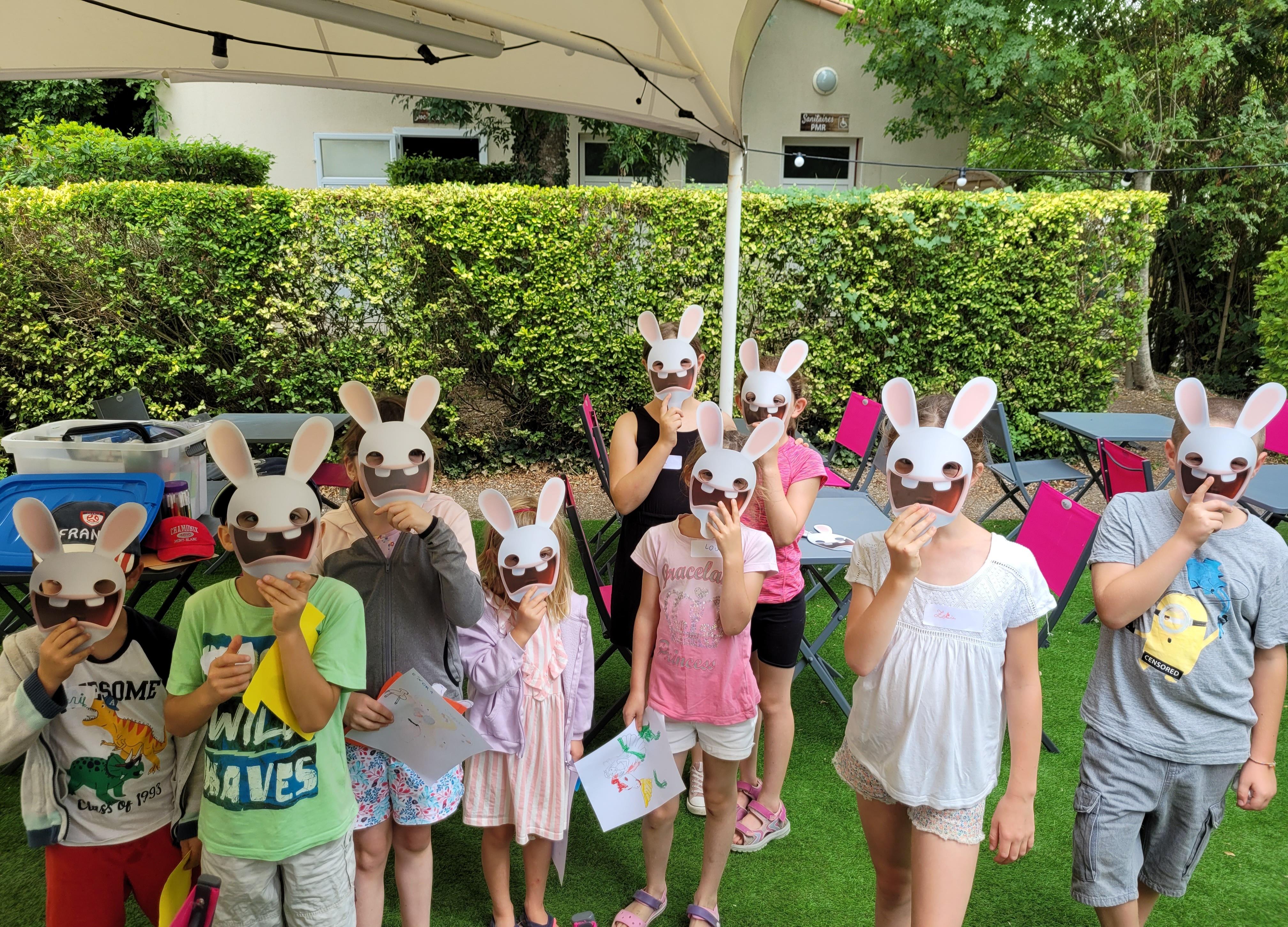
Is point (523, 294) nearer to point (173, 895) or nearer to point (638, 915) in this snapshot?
point (638, 915)

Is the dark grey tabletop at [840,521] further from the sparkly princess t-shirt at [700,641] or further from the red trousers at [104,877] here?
the red trousers at [104,877]

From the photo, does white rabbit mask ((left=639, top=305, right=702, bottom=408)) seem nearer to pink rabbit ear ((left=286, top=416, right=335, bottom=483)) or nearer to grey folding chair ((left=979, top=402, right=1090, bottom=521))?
pink rabbit ear ((left=286, top=416, right=335, bottom=483))

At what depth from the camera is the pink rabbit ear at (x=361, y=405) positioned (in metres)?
2.13

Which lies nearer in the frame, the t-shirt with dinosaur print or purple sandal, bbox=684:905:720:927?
the t-shirt with dinosaur print

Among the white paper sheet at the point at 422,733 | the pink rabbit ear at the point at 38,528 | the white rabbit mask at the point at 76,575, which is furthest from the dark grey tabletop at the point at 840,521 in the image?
the pink rabbit ear at the point at 38,528

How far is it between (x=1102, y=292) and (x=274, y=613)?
723 cm

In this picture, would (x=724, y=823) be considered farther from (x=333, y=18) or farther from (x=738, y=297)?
(x=738, y=297)

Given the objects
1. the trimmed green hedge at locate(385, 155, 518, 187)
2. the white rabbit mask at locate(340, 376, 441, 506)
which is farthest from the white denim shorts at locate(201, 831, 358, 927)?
the trimmed green hedge at locate(385, 155, 518, 187)

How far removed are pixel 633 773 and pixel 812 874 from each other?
94cm

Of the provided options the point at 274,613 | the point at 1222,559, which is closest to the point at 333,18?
the point at 274,613

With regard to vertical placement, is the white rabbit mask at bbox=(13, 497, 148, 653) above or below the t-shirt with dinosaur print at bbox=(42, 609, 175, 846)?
above

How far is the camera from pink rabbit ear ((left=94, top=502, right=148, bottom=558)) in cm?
181

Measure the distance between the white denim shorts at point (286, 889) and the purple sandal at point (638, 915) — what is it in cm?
91

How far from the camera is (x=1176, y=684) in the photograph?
204 centimetres
